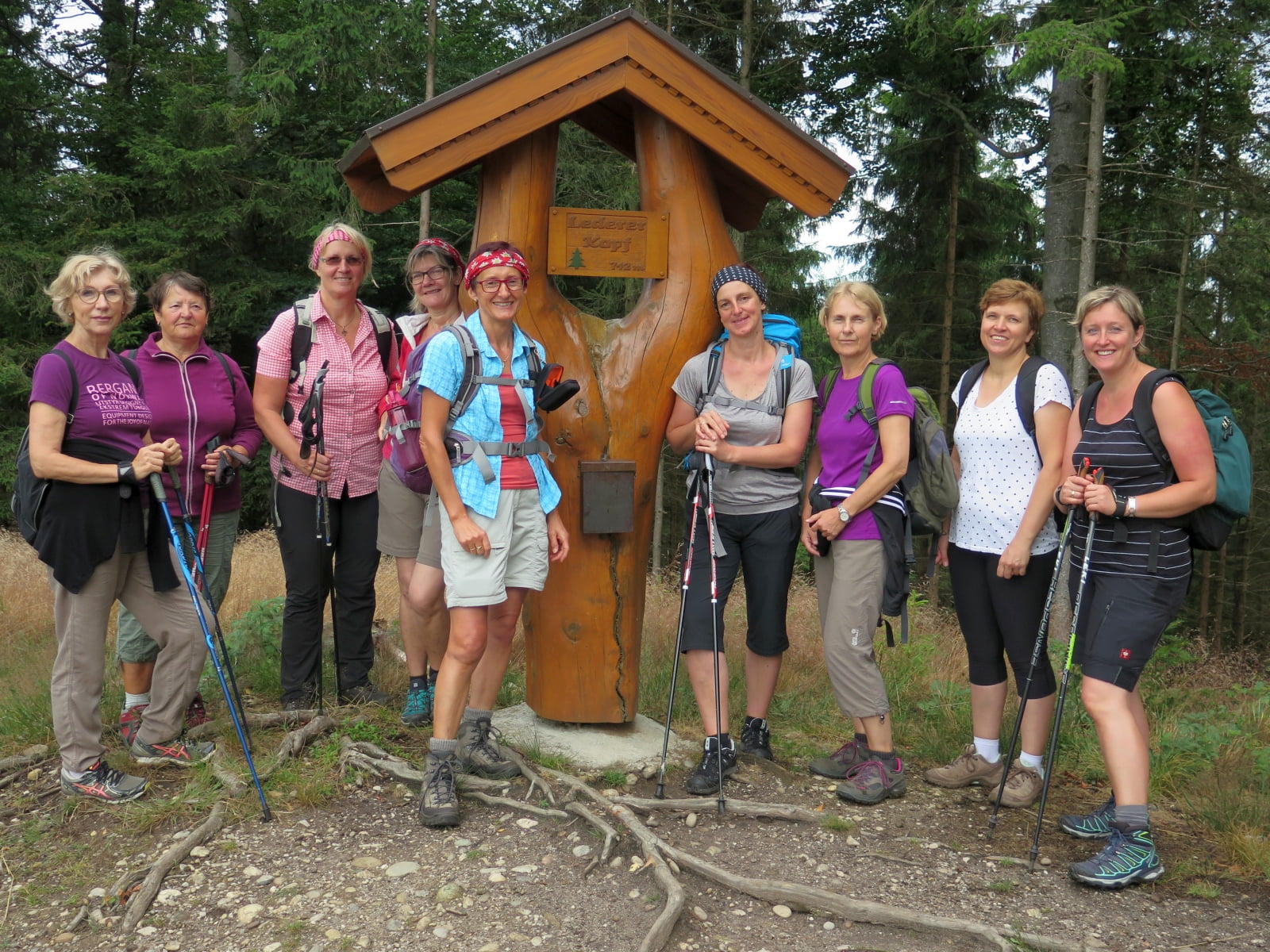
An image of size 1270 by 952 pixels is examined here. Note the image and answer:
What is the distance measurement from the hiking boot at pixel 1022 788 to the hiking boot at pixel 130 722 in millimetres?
3900

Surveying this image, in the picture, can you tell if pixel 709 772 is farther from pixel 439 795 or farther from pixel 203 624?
pixel 203 624

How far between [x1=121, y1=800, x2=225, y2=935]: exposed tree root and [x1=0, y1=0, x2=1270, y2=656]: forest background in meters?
7.95

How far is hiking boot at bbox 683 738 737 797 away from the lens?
13.5ft

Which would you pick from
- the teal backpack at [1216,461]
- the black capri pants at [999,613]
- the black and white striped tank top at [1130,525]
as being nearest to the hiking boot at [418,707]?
the black capri pants at [999,613]

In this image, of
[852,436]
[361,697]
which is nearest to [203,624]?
[361,697]

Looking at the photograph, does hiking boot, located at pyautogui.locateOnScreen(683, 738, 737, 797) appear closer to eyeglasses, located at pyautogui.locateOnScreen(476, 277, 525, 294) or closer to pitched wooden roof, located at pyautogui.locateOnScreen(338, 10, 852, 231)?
eyeglasses, located at pyautogui.locateOnScreen(476, 277, 525, 294)

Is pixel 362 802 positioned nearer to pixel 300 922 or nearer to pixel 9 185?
pixel 300 922

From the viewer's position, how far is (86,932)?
3.07 m

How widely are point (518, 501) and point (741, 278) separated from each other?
1.40 metres

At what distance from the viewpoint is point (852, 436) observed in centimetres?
404

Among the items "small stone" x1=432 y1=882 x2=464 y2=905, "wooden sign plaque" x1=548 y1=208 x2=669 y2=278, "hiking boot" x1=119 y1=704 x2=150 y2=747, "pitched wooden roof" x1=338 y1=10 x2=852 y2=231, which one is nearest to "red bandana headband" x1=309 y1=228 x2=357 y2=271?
"pitched wooden roof" x1=338 y1=10 x2=852 y2=231

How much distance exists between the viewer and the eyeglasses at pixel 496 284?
370cm

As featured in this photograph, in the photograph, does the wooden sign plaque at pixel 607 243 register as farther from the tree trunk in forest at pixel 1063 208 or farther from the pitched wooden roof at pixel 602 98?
the tree trunk in forest at pixel 1063 208

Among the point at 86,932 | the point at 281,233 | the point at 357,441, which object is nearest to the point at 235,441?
the point at 357,441
